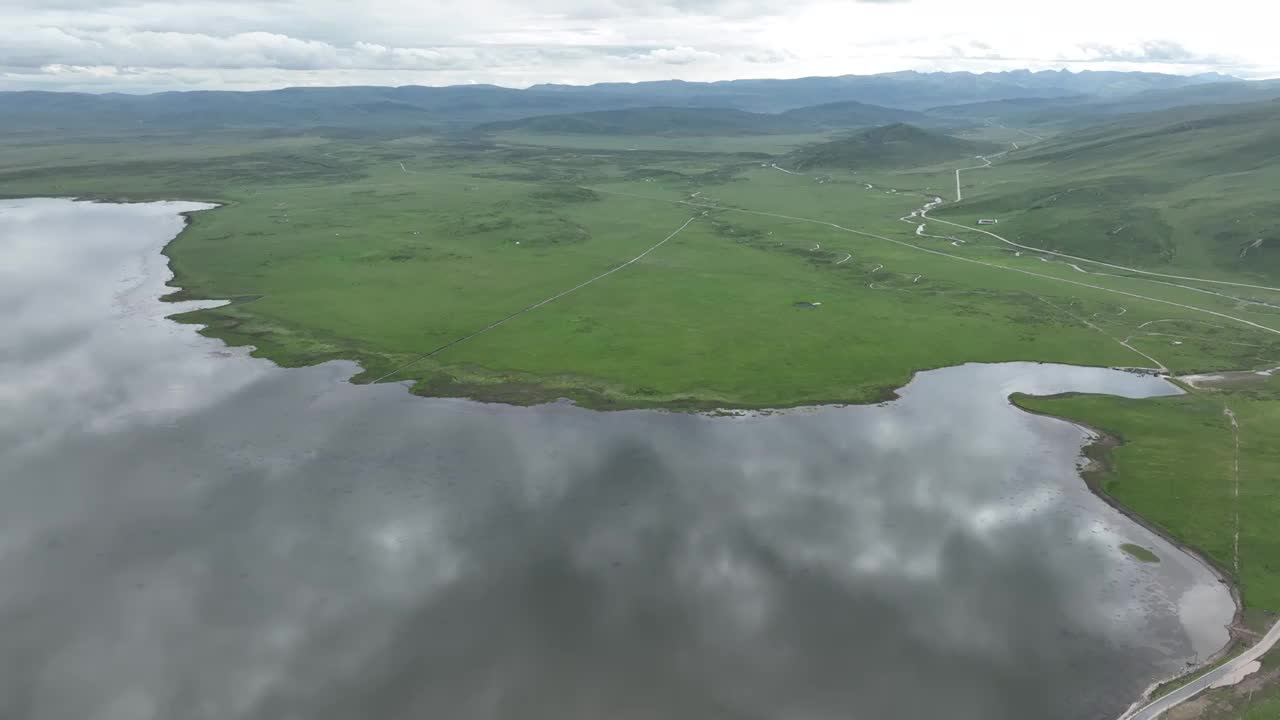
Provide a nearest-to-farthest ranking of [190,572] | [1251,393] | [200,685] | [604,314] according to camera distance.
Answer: [200,685] < [190,572] < [1251,393] < [604,314]

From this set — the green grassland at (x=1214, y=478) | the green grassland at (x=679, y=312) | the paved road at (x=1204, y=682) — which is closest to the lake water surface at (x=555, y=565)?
the paved road at (x=1204, y=682)

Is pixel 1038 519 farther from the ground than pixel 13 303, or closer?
closer

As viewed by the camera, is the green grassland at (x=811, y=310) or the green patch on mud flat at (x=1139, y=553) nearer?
the green patch on mud flat at (x=1139, y=553)

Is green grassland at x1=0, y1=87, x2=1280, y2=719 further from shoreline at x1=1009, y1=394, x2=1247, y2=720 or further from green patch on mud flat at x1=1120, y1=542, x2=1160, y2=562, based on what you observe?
green patch on mud flat at x1=1120, y1=542, x2=1160, y2=562

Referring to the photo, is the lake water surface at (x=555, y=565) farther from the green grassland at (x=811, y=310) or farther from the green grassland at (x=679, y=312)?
the green grassland at (x=679, y=312)

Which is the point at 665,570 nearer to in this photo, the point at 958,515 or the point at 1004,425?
the point at 958,515

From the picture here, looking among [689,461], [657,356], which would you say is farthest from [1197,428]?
[657,356]
